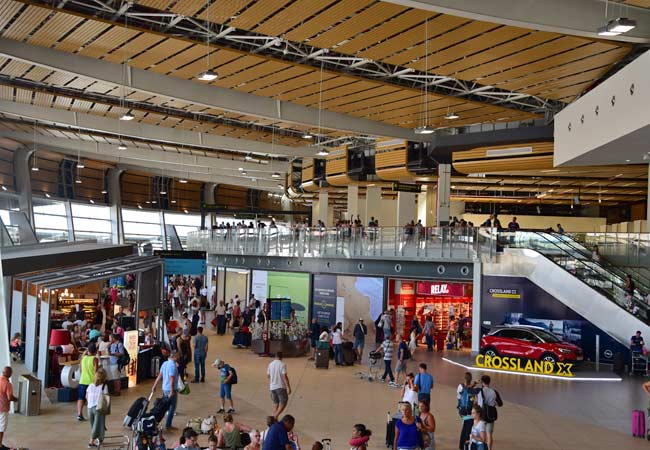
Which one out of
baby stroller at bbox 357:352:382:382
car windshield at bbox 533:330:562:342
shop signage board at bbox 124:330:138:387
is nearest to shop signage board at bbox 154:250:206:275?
baby stroller at bbox 357:352:382:382

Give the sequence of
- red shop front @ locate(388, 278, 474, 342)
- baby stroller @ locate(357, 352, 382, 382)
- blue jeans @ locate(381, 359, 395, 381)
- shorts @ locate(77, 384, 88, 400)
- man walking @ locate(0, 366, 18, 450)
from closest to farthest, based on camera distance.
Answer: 1. man walking @ locate(0, 366, 18, 450)
2. shorts @ locate(77, 384, 88, 400)
3. blue jeans @ locate(381, 359, 395, 381)
4. baby stroller @ locate(357, 352, 382, 382)
5. red shop front @ locate(388, 278, 474, 342)

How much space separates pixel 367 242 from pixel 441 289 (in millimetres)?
3471

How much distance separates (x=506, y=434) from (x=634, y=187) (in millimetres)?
31608

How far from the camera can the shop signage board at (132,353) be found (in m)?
17.2

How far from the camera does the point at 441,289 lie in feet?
93.5

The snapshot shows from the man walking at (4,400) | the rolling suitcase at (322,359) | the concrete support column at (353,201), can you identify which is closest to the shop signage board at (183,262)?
the rolling suitcase at (322,359)

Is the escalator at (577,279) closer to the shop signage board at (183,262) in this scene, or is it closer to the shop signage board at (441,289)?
the shop signage board at (441,289)

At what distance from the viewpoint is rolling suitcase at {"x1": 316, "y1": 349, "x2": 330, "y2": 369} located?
21766 millimetres

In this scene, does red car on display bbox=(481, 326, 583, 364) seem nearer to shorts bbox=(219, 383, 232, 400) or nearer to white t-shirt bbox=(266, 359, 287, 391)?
white t-shirt bbox=(266, 359, 287, 391)

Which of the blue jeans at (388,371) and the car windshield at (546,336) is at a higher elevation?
the car windshield at (546,336)

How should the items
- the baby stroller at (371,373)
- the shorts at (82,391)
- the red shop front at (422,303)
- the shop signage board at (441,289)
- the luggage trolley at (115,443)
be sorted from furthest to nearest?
the red shop front at (422,303), the shop signage board at (441,289), the baby stroller at (371,373), the shorts at (82,391), the luggage trolley at (115,443)

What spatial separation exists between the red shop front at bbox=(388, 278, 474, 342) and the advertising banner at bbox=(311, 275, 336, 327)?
3.03 metres

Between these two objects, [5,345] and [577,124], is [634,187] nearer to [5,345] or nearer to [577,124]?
[577,124]

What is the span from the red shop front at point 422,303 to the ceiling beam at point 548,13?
48.7 ft
